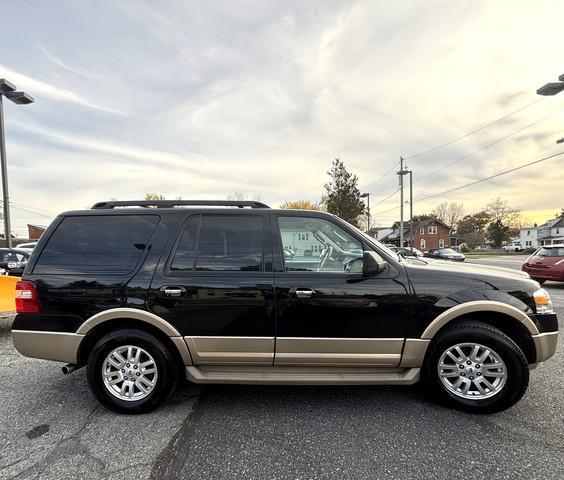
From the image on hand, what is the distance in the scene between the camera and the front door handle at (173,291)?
2.93 metres

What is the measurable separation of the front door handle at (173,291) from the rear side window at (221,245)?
7.1 inches

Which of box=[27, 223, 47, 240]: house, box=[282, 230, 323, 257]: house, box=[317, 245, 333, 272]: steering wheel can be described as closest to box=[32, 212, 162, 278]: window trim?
box=[282, 230, 323, 257]: house

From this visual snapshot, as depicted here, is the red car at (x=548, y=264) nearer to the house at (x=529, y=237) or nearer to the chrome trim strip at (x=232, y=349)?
→ the chrome trim strip at (x=232, y=349)

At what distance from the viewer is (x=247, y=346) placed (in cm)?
295

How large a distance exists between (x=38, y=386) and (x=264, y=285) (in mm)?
2775

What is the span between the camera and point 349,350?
2910 mm

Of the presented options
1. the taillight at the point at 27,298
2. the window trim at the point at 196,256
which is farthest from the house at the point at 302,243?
the taillight at the point at 27,298

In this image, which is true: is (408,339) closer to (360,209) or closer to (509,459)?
(509,459)

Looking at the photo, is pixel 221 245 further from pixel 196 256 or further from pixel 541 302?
pixel 541 302

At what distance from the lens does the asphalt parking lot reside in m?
2.23

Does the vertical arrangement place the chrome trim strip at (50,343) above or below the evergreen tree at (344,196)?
below

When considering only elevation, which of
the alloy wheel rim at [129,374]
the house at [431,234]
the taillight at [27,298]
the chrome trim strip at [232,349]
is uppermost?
the house at [431,234]

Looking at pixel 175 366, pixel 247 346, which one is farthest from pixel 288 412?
pixel 175 366

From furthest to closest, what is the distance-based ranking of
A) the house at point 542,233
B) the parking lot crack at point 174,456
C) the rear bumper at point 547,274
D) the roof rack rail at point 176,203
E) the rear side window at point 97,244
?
1. the house at point 542,233
2. the rear bumper at point 547,274
3. the roof rack rail at point 176,203
4. the rear side window at point 97,244
5. the parking lot crack at point 174,456
